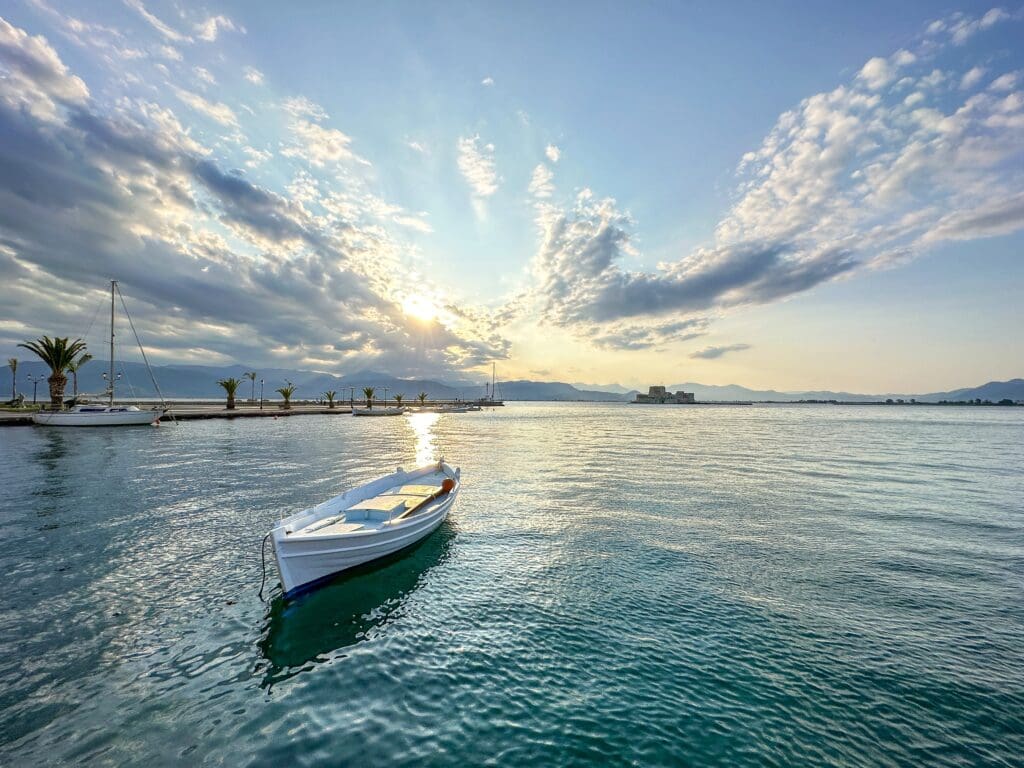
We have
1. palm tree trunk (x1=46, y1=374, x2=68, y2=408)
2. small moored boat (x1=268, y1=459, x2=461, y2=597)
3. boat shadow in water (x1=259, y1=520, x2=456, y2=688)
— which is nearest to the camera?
boat shadow in water (x1=259, y1=520, x2=456, y2=688)

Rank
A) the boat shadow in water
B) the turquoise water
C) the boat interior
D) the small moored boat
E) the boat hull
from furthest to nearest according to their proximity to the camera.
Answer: the boat hull → the boat interior → the small moored boat → the boat shadow in water → the turquoise water

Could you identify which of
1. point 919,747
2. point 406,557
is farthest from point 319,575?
point 919,747

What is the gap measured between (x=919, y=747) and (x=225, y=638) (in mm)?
14196

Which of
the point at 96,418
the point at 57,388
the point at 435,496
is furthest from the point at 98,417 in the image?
the point at 435,496

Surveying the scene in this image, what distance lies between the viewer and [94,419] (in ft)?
182

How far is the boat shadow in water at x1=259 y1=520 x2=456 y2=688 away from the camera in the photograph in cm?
929

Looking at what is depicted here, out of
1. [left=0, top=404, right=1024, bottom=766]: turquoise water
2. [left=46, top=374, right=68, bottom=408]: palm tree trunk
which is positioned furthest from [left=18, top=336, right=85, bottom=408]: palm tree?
[left=0, top=404, right=1024, bottom=766]: turquoise water

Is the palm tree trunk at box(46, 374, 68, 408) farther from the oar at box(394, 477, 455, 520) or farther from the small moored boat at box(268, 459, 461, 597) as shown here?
the oar at box(394, 477, 455, 520)

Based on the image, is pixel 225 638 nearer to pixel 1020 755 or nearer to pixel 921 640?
pixel 1020 755

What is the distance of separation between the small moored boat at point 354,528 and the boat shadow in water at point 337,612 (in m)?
0.48

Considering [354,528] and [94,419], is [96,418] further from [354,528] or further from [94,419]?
[354,528]

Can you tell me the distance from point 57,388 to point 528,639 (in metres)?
87.8

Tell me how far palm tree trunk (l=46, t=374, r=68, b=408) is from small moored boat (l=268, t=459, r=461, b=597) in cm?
7551

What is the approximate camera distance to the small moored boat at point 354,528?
11539 millimetres
